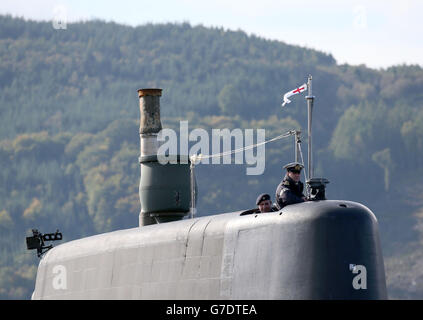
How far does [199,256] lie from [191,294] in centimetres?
69

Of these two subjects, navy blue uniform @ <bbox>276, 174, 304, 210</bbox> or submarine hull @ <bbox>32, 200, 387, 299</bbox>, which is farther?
navy blue uniform @ <bbox>276, 174, 304, 210</bbox>

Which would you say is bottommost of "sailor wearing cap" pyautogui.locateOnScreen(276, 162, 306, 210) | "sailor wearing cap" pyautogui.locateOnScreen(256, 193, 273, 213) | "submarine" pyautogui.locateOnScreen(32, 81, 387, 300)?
"submarine" pyautogui.locateOnScreen(32, 81, 387, 300)

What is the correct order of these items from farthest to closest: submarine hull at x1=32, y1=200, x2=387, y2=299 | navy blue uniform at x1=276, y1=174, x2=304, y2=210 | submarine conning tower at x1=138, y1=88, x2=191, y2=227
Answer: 1. submarine conning tower at x1=138, y1=88, x2=191, y2=227
2. navy blue uniform at x1=276, y1=174, x2=304, y2=210
3. submarine hull at x1=32, y1=200, x2=387, y2=299

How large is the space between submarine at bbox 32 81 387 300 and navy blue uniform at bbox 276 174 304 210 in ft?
1.08

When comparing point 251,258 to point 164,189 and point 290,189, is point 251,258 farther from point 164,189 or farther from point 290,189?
point 164,189

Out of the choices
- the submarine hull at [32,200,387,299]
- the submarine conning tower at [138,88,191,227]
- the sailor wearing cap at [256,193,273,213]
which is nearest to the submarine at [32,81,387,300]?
the submarine hull at [32,200,387,299]

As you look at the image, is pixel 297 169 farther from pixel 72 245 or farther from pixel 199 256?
pixel 72 245

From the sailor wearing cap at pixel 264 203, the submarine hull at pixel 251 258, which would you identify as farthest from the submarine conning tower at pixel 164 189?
the sailor wearing cap at pixel 264 203

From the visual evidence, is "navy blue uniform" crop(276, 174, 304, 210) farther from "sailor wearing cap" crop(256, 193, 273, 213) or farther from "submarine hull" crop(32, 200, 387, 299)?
"submarine hull" crop(32, 200, 387, 299)

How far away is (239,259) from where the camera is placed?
17.1 metres

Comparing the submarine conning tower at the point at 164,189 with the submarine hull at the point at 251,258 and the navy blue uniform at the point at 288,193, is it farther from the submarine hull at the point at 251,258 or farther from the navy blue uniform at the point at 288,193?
the navy blue uniform at the point at 288,193

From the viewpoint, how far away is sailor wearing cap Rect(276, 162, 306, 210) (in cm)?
1716
